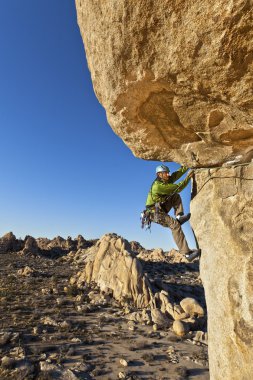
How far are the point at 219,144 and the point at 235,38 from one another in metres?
2.23

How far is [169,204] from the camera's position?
746 centimetres

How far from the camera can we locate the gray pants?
7.11 meters

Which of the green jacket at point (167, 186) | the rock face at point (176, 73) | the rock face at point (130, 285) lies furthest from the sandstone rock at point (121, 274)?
the rock face at point (176, 73)

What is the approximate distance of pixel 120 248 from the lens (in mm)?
29859

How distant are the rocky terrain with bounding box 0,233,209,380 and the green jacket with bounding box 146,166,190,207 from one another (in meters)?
9.06

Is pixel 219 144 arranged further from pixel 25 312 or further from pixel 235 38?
pixel 25 312

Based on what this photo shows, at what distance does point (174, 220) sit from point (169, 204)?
0.48 metres

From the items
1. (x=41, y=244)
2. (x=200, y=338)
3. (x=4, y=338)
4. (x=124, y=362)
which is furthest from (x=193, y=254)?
(x=41, y=244)

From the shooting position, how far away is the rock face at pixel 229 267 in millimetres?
4840

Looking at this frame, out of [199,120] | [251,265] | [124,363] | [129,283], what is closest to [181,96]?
[199,120]

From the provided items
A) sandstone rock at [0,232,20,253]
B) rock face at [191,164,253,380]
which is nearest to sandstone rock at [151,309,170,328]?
rock face at [191,164,253,380]

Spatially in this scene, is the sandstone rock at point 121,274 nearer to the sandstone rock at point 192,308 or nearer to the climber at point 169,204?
the sandstone rock at point 192,308

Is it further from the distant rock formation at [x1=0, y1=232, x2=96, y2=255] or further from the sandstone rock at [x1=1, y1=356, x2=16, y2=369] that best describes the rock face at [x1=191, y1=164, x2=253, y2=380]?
the distant rock formation at [x1=0, y1=232, x2=96, y2=255]

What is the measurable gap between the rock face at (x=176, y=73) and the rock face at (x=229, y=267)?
65cm
